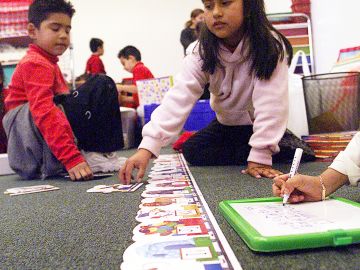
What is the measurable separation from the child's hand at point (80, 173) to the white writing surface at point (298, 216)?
2.09 feet

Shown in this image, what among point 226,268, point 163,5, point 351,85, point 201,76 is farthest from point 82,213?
point 163,5

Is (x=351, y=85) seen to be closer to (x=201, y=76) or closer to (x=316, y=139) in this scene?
(x=316, y=139)

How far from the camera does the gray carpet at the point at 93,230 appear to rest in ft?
1.39

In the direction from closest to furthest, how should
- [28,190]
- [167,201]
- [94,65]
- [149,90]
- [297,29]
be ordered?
[167,201], [28,190], [297,29], [149,90], [94,65]

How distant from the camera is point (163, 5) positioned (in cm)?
444

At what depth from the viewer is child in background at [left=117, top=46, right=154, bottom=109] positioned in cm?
281

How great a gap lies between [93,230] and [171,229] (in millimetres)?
124

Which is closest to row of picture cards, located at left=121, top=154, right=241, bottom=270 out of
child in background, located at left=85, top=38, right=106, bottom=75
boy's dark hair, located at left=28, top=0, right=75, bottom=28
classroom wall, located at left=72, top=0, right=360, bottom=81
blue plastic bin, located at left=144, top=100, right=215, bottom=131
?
boy's dark hair, located at left=28, top=0, right=75, bottom=28

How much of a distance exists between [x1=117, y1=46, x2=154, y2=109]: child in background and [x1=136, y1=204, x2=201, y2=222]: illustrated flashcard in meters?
2.18

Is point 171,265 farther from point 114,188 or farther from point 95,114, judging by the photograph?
point 95,114

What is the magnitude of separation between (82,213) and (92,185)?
1.08 ft

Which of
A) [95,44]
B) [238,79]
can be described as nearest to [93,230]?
[238,79]

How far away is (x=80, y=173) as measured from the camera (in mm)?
1131

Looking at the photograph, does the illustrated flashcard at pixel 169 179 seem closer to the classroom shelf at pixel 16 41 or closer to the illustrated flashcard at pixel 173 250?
the illustrated flashcard at pixel 173 250
